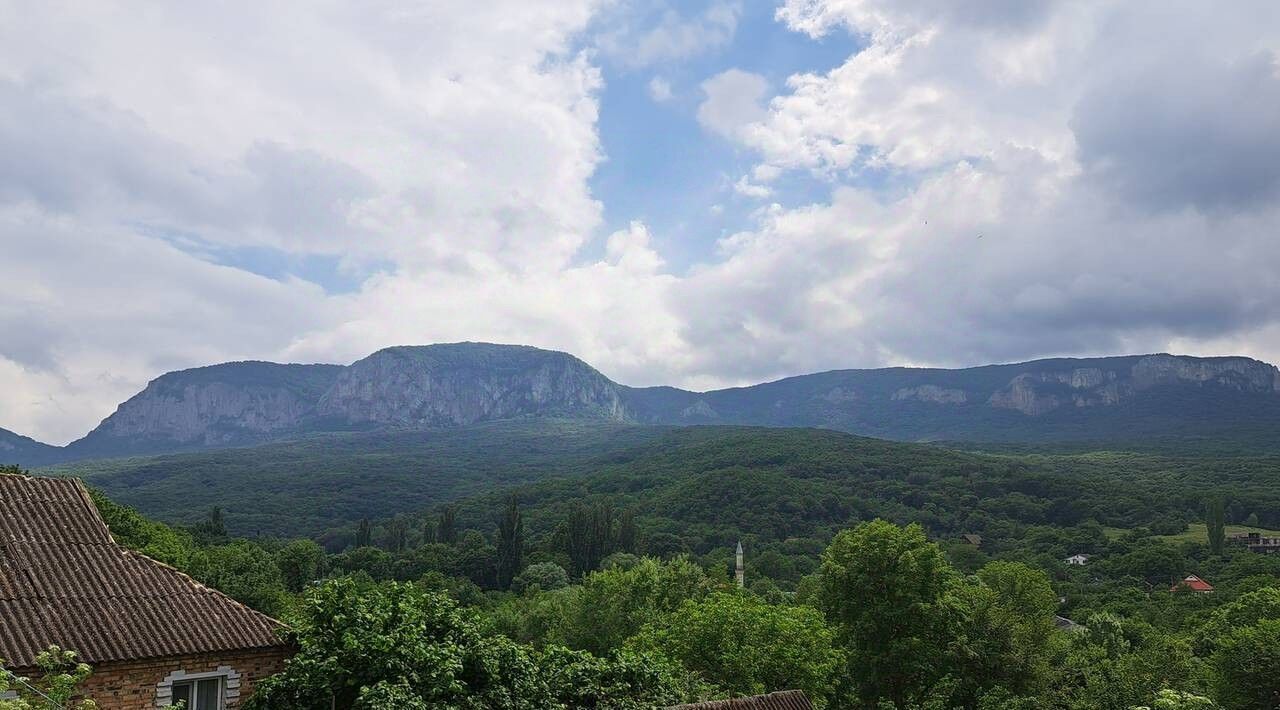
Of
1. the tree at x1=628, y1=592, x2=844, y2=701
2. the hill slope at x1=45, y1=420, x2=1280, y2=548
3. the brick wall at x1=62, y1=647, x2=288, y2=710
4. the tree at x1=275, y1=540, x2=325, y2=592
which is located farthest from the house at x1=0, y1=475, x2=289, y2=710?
the hill slope at x1=45, y1=420, x2=1280, y2=548

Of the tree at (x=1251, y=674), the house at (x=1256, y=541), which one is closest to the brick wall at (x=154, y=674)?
the tree at (x=1251, y=674)

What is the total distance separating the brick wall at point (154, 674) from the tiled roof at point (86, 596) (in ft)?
1.09

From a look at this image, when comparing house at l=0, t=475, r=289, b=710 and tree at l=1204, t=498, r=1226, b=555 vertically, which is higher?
house at l=0, t=475, r=289, b=710

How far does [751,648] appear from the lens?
24.2m

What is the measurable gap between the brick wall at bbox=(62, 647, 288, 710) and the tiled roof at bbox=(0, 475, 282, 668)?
331 millimetres

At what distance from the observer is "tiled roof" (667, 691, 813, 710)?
14.9 meters

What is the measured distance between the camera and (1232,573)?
7531 centimetres

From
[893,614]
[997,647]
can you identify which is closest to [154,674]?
[893,614]

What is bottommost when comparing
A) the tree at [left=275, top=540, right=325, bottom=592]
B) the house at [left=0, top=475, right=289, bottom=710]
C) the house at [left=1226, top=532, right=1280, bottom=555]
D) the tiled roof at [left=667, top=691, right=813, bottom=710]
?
the house at [left=1226, top=532, right=1280, bottom=555]

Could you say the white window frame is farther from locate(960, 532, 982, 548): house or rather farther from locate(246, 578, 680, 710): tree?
locate(960, 532, 982, 548): house

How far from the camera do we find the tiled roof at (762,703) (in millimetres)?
14921

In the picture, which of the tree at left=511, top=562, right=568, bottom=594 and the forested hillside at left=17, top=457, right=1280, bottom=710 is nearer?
the forested hillside at left=17, top=457, right=1280, bottom=710

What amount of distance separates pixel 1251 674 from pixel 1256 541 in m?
94.9

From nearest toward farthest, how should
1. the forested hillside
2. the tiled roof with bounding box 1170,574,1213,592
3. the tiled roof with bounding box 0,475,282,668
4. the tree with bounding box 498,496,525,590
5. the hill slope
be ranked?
the tiled roof with bounding box 0,475,282,668 → the forested hillside → the tiled roof with bounding box 1170,574,1213,592 → the tree with bounding box 498,496,525,590 → the hill slope
